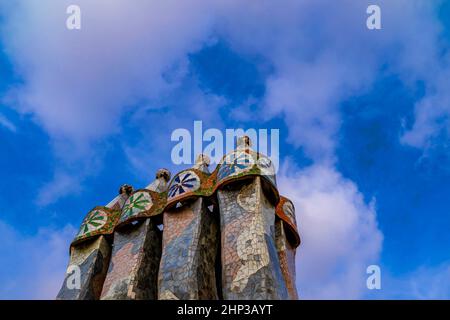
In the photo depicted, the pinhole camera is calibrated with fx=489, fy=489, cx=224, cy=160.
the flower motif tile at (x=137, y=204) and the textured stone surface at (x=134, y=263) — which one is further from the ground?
the flower motif tile at (x=137, y=204)

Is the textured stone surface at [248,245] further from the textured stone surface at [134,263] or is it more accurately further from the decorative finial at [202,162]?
the textured stone surface at [134,263]

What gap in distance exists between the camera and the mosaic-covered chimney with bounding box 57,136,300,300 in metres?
8.52

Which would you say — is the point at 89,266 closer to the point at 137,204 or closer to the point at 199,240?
the point at 137,204

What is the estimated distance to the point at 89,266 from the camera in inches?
423

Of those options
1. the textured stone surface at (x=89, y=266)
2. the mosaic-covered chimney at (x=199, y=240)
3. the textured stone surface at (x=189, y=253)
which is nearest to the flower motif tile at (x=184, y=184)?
the mosaic-covered chimney at (x=199, y=240)

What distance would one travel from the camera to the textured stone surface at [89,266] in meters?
10.3

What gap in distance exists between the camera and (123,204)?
40.5ft

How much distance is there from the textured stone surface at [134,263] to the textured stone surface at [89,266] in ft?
1.64

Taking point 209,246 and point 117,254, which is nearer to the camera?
point 209,246

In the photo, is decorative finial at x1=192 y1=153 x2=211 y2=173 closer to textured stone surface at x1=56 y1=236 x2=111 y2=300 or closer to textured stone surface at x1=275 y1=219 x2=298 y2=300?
textured stone surface at x1=275 y1=219 x2=298 y2=300
